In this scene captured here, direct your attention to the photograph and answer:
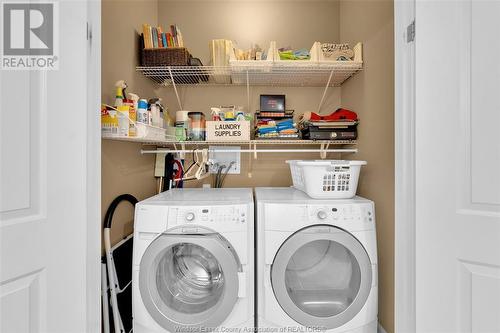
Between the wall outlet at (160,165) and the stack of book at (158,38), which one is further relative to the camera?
the wall outlet at (160,165)

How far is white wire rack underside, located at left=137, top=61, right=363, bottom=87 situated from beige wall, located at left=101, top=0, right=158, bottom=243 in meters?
0.16

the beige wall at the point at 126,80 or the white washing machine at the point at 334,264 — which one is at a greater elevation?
the beige wall at the point at 126,80

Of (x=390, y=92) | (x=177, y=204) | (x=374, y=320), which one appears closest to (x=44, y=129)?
(x=177, y=204)

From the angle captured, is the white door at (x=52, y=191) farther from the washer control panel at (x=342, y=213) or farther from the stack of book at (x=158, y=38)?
the washer control panel at (x=342, y=213)

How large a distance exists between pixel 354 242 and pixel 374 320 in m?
0.47

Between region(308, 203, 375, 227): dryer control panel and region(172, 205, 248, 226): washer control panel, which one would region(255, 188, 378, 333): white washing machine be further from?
region(172, 205, 248, 226): washer control panel

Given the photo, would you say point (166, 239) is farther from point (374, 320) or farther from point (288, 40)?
point (288, 40)

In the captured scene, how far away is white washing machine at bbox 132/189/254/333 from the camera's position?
1.38 meters

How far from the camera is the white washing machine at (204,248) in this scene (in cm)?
138
